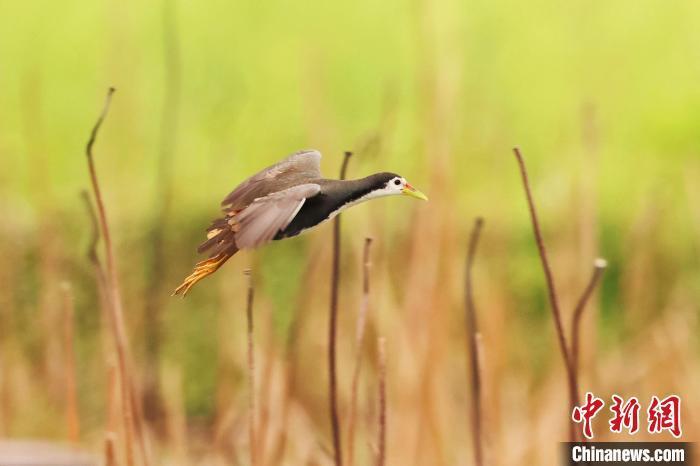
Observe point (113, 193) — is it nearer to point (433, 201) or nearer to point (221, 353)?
point (221, 353)

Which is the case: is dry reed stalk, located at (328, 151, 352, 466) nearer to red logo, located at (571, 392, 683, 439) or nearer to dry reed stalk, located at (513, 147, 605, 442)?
dry reed stalk, located at (513, 147, 605, 442)

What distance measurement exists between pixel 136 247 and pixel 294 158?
770 millimetres

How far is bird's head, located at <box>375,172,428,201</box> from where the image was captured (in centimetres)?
42

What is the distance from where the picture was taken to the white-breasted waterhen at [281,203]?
37cm

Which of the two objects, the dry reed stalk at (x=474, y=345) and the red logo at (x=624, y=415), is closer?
the dry reed stalk at (x=474, y=345)

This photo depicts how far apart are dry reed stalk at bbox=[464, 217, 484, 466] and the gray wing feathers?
5.1 inches

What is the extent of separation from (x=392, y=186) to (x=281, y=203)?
60 mm

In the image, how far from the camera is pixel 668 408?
0.80 metres

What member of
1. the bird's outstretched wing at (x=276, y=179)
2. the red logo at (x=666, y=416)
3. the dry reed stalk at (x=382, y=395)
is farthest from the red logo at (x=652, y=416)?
the bird's outstretched wing at (x=276, y=179)

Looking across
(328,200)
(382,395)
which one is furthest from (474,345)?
(328,200)

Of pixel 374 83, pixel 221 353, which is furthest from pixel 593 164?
pixel 374 83

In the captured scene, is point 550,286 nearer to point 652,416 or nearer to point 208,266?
point 208,266

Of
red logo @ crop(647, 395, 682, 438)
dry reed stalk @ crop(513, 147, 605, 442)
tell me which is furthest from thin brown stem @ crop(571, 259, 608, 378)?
red logo @ crop(647, 395, 682, 438)

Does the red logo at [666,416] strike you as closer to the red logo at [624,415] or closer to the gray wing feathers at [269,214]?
the red logo at [624,415]
